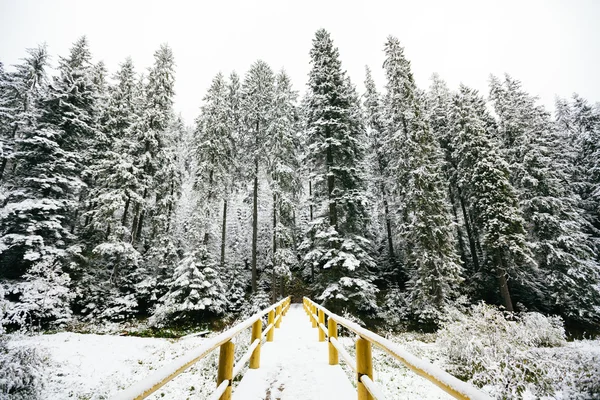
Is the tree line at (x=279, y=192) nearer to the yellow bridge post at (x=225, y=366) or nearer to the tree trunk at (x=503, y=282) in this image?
the tree trunk at (x=503, y=282)

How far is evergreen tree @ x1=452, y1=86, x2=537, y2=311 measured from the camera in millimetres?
17375

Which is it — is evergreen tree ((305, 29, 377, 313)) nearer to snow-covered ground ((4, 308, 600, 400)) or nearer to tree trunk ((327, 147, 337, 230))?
tree trunk ((327, 147, 337, 230))

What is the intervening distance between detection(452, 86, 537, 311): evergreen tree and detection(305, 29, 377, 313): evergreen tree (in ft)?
27.0

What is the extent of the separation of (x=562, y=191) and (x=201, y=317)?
27.0m

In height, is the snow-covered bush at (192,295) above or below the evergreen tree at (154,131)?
below

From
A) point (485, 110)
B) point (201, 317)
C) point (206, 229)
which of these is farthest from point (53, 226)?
point (485, 110)

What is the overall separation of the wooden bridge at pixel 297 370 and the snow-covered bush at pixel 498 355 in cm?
337

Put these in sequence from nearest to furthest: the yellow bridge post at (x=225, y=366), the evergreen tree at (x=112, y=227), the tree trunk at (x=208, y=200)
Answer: the yellow bridge post at (x=225, y=366) < the evergreen tree at (x=112, y=227) < the tree trunk at (x=208, y=200)

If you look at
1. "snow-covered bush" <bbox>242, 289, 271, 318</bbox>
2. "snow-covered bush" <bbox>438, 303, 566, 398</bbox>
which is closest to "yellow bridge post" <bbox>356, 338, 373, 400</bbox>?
"snow-covered bush" <bbox>438, 303, 566, 398</bbox>

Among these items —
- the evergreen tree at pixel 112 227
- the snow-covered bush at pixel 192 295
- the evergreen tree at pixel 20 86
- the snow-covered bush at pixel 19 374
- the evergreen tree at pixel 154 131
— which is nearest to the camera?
the snow-covered bush at pixel 19 374

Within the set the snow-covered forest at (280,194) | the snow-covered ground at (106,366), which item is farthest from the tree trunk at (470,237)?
the snow-covered ground at (106,366)

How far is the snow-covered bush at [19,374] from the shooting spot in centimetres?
589

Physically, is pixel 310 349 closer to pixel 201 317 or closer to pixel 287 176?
pixel 201 317

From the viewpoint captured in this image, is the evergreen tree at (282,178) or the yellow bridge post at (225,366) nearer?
the yellow bridge post at (225,366)
